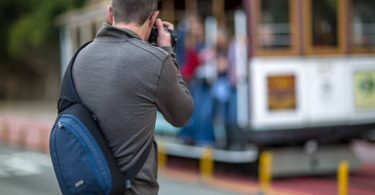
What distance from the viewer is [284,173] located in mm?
9555

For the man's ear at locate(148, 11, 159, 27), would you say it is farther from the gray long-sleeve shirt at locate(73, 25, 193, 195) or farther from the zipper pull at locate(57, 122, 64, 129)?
the zipper pull at locate(57, 122, 64, 129)

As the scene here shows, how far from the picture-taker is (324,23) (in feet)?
32.2

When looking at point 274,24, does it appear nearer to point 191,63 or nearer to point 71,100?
point 191,63

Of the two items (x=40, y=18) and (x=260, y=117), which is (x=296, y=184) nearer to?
(x=260, y=117)

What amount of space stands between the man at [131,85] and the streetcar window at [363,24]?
7834mm

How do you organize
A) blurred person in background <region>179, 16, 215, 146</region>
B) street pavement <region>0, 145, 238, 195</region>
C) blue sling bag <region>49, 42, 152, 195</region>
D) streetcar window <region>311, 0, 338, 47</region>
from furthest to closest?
blurred person in background <region>179, 16, 215, 146</region>
streetcar window <region>311, 0, 338, 47</region>
street pavement <region>0, 145, 238, 195</region>
blue sling bag <region>49, 42, 152, 195</region>

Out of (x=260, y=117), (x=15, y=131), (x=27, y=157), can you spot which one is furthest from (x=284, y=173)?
(x=15, y=131)

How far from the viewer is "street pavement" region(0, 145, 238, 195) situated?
357 inches

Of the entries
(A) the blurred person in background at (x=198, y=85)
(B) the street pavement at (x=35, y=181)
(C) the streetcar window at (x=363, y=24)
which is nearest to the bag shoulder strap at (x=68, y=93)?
(B) the street pavement at (x=35, y=181)

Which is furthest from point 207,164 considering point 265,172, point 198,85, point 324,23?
point 324,23

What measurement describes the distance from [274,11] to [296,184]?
2386 millimetres

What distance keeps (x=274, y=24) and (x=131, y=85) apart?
7270 mm

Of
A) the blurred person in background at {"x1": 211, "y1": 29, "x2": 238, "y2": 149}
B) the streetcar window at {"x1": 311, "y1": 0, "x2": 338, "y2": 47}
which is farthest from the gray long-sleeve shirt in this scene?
the streetcar window at {"x1": 311, "y1": 0, "x2": 338, "y2": 47}

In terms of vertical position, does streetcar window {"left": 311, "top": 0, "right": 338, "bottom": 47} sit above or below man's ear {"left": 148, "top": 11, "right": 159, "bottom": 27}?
below
